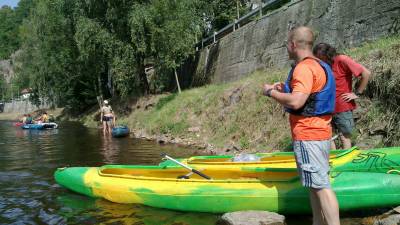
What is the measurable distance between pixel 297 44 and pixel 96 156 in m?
9.97

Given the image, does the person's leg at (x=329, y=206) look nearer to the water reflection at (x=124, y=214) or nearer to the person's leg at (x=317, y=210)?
the person's leg at (x=317, y=210)

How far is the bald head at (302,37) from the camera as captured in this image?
164 inches

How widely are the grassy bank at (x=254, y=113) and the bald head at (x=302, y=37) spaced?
174 inches

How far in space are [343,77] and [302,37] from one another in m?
2.88

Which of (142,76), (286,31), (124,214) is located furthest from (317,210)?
(142,76)

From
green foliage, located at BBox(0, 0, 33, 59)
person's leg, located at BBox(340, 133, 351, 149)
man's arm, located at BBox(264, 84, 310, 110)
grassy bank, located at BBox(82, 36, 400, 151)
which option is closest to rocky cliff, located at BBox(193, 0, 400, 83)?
grassy bank, located at BBox(82, 36, 400, 151)

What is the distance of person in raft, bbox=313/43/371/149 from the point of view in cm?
664

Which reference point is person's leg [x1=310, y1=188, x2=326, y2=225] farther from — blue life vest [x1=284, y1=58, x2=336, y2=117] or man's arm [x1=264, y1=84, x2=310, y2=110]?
man's arm [x1=264, y1=84, x2=310, y2=110]

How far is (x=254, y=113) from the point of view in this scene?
41.6 ft

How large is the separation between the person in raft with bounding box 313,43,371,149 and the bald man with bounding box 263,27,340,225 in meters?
2.51

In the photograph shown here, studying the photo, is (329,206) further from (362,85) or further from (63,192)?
(63,192)

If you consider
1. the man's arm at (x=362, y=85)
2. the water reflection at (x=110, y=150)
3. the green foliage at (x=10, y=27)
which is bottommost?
the water reflection at (x=110, y=150)

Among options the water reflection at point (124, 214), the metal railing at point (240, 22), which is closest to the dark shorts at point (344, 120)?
the water reflection at point (124, 214)

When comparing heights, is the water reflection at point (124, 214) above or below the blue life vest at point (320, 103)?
below
